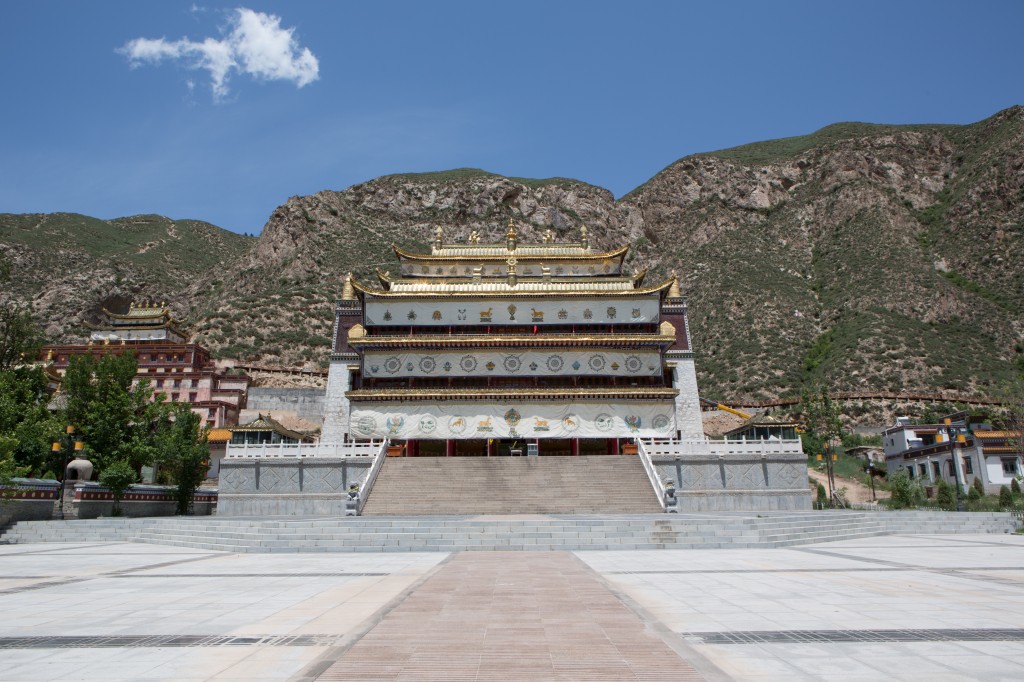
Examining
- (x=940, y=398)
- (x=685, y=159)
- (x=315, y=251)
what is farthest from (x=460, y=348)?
(x=685, y=159)

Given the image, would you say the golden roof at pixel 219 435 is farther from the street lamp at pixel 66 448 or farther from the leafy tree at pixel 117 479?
the leafy tree at pixel 117 479

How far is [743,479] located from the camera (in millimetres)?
34031

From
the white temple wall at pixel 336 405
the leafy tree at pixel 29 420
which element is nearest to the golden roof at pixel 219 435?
the white temple wall at pixel 336 405

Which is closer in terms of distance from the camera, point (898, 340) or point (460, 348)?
point (460, 348)

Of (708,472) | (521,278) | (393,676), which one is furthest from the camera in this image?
(521,278)

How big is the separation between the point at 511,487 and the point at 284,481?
1190 centimetres

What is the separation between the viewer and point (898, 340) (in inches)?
2881

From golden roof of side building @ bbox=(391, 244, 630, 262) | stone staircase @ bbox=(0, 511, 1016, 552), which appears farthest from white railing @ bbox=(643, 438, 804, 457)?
golden roof of side building @ bbox=(391, 244, 630, 262)

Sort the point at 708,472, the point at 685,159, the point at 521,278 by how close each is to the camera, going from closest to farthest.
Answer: the point at 708,472, the point at 521,278, the point at 685,159

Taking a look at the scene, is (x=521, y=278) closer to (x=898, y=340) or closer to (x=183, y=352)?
(x=183, y=352)

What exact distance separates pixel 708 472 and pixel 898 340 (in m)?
51.8

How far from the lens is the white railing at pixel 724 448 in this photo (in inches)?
1347

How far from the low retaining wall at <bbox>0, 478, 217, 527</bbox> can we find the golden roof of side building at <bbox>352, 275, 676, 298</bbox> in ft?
57.4

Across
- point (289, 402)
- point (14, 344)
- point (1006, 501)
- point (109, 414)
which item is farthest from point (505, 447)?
point (14, 344)
